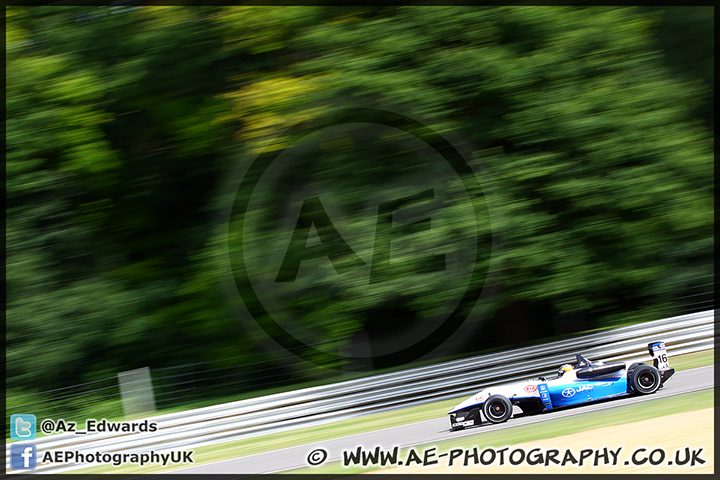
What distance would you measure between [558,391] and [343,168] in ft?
11.3

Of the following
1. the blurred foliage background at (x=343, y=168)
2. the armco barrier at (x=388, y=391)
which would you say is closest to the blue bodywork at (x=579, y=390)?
the armco barrier at (x=388, y=391)

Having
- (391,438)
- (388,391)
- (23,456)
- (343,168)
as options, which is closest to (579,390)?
(391,438)

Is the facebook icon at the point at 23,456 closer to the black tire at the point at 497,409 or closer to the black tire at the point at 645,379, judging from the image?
the black tire at the point at 497,409

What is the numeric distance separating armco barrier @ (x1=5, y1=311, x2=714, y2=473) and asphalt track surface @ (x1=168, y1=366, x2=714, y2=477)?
1.03 feet

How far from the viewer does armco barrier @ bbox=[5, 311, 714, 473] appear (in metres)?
5.65

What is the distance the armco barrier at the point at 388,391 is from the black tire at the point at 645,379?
81 cm

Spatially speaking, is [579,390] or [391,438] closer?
[579,390]

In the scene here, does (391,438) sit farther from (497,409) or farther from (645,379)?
(645,379)

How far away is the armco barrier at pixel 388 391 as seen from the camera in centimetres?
565

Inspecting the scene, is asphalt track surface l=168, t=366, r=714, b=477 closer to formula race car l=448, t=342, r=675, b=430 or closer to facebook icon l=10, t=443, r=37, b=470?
formula race car l=448, t=342, r=675, b=430

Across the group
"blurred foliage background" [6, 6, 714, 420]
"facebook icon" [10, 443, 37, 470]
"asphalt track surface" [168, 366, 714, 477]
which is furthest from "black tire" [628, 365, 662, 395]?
"facebook icon" [10, 443, 37, 470]

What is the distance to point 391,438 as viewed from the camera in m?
5.44

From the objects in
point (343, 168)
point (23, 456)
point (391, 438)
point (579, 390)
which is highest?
point (343, 168)

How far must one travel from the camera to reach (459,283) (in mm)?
7254
